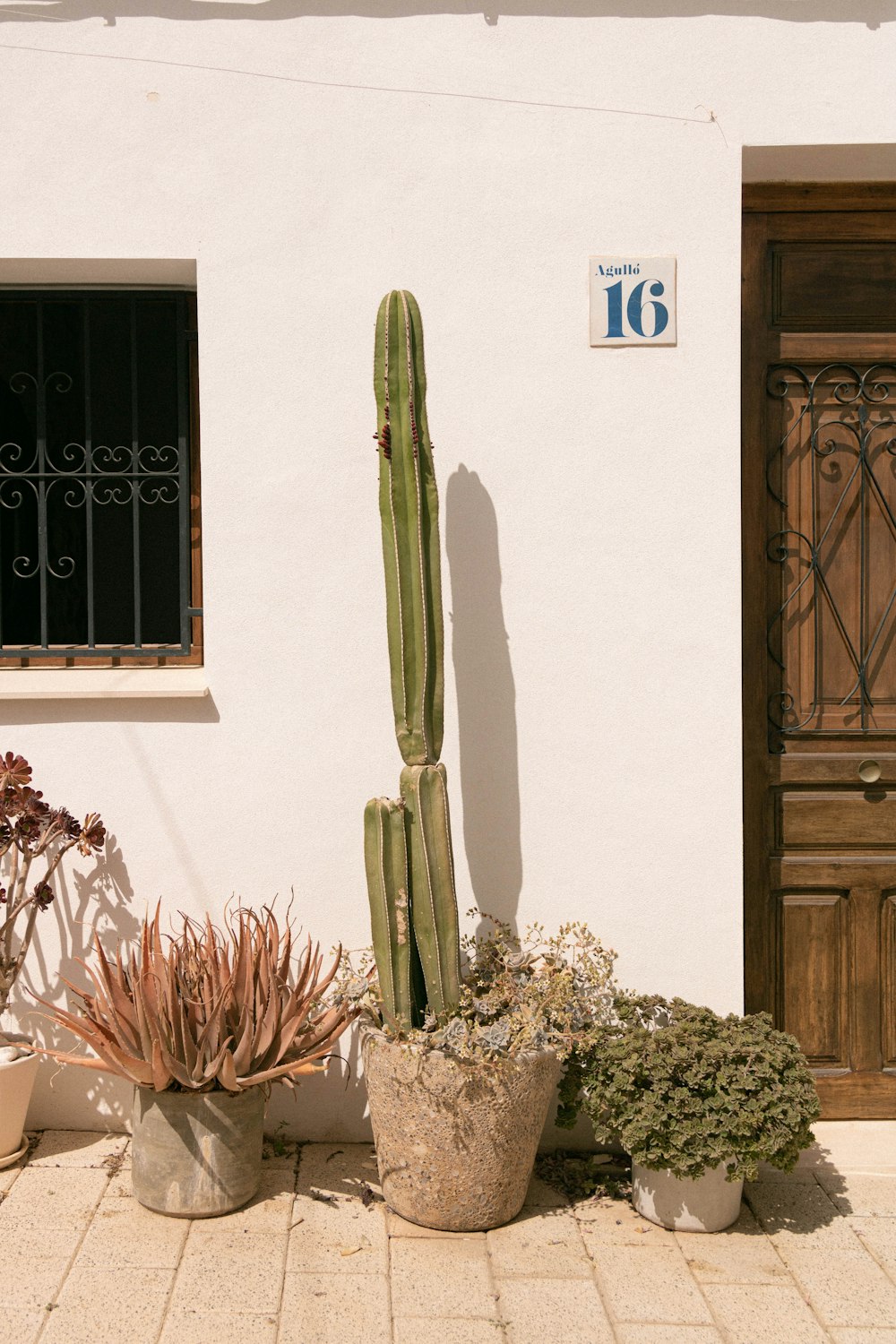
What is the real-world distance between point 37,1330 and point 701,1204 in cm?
172

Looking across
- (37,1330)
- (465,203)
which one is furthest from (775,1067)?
(465,203)

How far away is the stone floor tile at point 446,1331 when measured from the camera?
271cm

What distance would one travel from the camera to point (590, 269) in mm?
3594

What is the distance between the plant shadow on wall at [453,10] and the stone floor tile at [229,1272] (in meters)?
3.39

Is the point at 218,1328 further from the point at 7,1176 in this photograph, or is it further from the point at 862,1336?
the point at 862,1336

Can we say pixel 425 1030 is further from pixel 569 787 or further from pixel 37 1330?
pixel 37 1330

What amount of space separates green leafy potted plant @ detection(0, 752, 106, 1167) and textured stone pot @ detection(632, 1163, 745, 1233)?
1.87 m

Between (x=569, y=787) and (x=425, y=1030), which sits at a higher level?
(x=569, y=787)

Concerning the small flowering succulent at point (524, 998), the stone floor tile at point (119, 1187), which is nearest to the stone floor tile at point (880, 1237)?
the small flowering succulent at point (524, 998)

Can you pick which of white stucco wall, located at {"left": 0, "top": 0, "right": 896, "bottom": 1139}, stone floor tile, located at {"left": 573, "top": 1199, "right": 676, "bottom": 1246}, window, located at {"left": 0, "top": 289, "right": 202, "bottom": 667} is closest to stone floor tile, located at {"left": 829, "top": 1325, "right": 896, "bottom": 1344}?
stone floor tile, located at {"left": 573, "top": 1199, "right": 676, "bottom": 1246}

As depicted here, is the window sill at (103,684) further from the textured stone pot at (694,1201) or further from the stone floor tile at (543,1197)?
the textured stone pot at (694,1201)

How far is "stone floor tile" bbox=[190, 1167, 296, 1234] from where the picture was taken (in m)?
3.18

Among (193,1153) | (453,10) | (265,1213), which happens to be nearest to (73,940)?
(193,1153)

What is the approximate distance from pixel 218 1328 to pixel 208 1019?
734 mm
